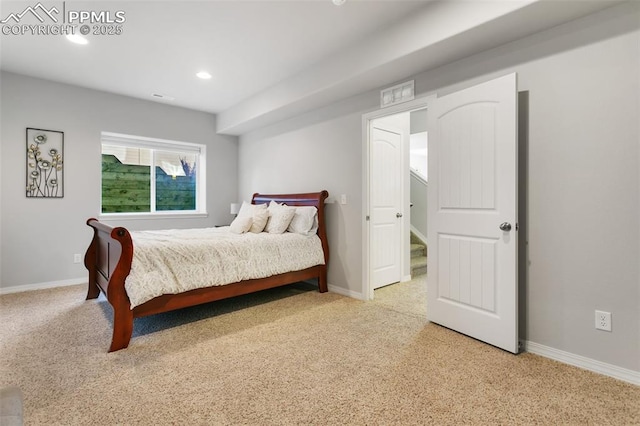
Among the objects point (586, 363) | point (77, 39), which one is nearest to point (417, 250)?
point (586, 363)

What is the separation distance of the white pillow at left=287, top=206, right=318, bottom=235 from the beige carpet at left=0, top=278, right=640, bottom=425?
43.7 inches

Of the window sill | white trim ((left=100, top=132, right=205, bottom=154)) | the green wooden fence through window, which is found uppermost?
white trim ((left=100, top=132, right=205, bottom=154))

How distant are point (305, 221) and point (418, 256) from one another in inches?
97.6

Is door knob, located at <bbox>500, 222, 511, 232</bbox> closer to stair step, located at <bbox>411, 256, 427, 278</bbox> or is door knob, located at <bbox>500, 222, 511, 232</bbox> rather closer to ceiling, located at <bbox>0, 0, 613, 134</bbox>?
ceiling, located at <bbox>0, 0, 613, 134</bbox>

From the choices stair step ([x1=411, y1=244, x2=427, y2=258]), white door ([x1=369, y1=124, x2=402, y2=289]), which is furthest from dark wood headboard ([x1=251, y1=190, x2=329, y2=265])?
stair step ([x1=411, y1=244, x2=427, y2=258])

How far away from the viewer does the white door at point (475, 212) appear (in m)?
2.21

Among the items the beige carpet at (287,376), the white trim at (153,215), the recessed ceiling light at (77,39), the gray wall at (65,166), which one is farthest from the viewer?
the white trim at (153,215)

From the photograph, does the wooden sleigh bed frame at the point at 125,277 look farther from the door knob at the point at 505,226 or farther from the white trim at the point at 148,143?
the door knob at the point at 505,226

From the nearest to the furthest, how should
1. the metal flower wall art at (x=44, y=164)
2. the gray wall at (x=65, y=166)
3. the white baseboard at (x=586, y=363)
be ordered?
the white baseboard at (x=586, y=363), the gray wall at (x=65, y=166), the metal flower wall art at (x=44, y=164)

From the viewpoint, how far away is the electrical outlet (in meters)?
1.93

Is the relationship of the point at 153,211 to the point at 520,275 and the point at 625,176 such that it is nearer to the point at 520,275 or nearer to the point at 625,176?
the point at 520,275

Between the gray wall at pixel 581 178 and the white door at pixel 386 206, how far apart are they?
143 centimetres

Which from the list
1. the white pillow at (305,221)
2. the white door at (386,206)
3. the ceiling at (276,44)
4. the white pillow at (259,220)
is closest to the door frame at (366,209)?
the white door at (386,206)

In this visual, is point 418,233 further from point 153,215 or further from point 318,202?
point 153,215
